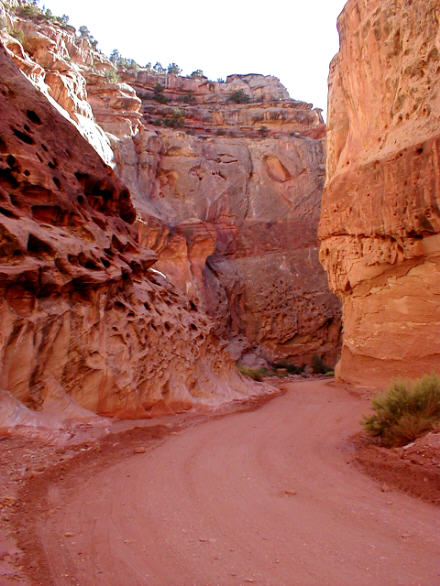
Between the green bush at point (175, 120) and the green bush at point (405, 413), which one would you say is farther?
the green bush at point (175, 120)

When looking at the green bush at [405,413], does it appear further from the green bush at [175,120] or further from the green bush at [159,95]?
the green bush at [159,95]

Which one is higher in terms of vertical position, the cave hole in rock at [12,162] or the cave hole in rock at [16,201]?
the cave hole in rock at [12,162]

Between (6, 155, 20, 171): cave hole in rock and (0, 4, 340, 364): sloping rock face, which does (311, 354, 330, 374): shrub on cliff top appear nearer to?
(0, 4, 340, 364): sloping rock face

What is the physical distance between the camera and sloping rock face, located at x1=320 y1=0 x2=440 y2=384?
1373cm

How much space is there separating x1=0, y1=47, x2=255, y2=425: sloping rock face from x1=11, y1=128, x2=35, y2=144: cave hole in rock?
0.07 ft

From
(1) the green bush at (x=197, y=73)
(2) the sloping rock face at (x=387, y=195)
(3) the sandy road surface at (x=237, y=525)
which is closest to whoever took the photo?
(3) the sandy road surface at (x=237, y=525)

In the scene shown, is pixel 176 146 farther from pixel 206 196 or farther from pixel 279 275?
pixel 279 275

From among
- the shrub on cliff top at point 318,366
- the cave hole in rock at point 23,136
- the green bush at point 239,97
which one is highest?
the green bush at point 239,97

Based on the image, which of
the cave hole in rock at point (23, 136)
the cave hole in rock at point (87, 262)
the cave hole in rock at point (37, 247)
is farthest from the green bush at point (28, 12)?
the cave hole in rock at point (37, 247)

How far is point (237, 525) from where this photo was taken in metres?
3.94

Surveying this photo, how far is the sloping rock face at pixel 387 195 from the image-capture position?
45.1 ft

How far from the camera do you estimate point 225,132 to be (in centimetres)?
4200

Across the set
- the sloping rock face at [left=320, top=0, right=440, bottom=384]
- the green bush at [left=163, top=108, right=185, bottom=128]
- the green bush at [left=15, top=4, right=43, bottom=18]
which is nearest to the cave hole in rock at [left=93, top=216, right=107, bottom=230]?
the sloping rock face at [left=320, top=0, right=440, bottom=384]

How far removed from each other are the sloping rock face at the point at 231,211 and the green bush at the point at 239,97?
7.32 m
